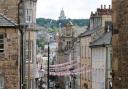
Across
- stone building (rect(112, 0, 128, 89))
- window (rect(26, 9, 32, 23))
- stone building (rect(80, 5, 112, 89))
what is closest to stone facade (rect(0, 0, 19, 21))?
window (rect(26, 9, 32, 23))

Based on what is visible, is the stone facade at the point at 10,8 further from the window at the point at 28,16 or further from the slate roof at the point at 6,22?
the window at the point at 28,16

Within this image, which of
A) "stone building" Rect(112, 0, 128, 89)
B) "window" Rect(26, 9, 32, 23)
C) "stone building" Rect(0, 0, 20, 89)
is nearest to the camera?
"stone building" Rect(112, 0, 128, 89)

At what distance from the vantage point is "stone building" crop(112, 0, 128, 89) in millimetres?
14438

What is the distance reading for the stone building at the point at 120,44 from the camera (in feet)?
47.4

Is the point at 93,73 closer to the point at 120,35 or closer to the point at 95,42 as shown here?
the point at 95,42

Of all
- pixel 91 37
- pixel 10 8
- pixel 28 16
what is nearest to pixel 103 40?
pixel 91 37

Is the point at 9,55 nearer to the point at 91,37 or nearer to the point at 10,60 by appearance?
→ the point at 10,60

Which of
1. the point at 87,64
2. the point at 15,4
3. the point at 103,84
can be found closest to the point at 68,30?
the point at 87,64

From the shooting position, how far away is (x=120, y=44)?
14.8 metres

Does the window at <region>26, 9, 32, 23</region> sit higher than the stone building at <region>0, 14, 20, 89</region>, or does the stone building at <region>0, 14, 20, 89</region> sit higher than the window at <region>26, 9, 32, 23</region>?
the window at <region>26, 9, 32, 23</region>

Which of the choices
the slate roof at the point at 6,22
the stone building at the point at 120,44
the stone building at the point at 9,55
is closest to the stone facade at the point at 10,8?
the slate roof at the point at 6,22

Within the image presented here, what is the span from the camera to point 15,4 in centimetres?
3981

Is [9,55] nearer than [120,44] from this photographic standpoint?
No

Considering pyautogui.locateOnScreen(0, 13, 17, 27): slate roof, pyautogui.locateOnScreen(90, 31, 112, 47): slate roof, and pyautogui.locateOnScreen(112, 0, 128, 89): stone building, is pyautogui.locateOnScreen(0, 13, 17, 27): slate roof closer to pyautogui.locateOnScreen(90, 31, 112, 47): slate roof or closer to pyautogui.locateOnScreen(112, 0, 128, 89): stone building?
pyautogui.locateOnScreen(112, 0, 128, 89): stone building
